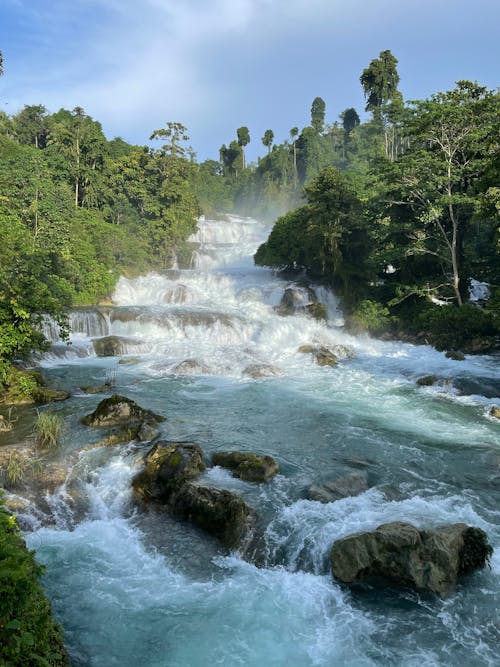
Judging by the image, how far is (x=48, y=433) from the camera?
1163 cm

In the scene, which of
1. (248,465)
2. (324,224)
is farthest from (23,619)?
(324,224)

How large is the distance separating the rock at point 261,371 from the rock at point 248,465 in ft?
A: 28.2

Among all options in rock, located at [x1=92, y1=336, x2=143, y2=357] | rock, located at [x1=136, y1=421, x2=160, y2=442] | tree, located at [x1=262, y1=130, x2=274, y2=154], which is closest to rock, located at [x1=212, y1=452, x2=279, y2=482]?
rock, located at [x1=136, y1=421, x2=160, y2=442]

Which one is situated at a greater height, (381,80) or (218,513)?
(381,80)

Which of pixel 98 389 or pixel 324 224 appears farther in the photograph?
pixel 324 224

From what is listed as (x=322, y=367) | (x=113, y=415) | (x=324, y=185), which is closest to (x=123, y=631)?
(x=113, y=415)

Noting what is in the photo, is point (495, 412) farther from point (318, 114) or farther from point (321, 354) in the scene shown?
point (318, 114)

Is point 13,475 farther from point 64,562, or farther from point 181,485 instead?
point 181,485

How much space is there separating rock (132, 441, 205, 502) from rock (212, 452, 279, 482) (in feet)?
1.86

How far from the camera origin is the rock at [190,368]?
771 inches

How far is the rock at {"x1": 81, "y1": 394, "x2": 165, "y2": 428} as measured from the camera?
42.2 feet

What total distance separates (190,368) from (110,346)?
4.80 m

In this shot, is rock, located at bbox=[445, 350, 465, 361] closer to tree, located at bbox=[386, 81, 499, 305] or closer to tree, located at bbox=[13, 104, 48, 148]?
tree, located at bbox=[386, 81, 499, 305]

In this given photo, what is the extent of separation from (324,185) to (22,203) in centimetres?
1936
